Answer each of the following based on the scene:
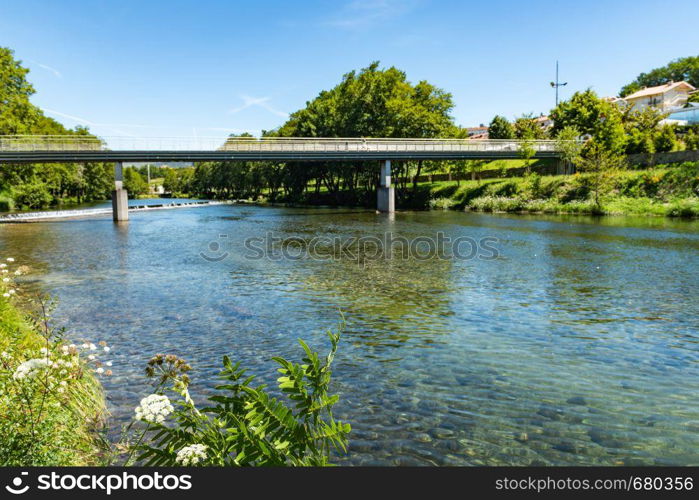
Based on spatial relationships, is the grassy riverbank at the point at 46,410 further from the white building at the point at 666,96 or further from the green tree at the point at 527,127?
the white building at the point at 666,96

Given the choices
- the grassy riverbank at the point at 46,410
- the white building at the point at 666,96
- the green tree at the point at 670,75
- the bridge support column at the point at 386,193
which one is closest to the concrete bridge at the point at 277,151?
the bridge support column at the point at 386,193

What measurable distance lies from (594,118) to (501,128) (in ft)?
85.5

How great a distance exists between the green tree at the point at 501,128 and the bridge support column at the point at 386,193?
39205 mm

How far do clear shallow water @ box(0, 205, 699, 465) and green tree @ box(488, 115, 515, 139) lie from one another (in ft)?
266

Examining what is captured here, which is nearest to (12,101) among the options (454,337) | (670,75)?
(454,337)

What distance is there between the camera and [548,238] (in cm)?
3609

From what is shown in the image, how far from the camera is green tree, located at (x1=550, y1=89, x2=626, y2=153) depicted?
67938mm

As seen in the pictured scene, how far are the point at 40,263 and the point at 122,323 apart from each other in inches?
625

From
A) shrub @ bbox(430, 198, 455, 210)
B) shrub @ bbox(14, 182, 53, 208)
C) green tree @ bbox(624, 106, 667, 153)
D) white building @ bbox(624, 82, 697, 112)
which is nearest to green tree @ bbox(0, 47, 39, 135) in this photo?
shrub @ bbox(14, 182, 53, 208)

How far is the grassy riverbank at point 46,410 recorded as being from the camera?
4.95 metres

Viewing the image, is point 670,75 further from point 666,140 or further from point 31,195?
point 31,195

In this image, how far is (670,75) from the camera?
18038cm

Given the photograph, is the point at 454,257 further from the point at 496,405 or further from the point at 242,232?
the point at 242,232

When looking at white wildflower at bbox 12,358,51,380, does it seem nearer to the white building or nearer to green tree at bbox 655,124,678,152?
green tree at bbox 655,124,678,152
